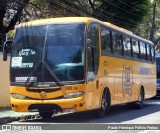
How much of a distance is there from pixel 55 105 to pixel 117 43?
4.77 m

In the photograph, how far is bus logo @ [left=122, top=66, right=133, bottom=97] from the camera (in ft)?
Answer: 55.6

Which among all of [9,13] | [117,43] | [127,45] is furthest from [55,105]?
[9,13]

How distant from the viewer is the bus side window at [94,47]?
516 inches

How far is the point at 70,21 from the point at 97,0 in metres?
17.3

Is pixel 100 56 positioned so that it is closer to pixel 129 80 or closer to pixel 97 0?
pixel 129 80

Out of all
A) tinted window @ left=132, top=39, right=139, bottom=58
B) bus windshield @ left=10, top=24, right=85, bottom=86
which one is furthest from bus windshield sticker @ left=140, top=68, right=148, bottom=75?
bus windshield @ left=10, top=24, right=85, bottom=86

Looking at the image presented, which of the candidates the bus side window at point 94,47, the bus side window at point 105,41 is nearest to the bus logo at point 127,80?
the bus side window at point 105,41

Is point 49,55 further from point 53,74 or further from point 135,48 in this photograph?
point 135,48

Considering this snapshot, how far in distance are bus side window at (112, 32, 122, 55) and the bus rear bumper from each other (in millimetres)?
3896

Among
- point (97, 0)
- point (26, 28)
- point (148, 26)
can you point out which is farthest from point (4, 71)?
point (148, 26)

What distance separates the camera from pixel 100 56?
45.7 ft

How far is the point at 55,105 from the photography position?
12.4 meters

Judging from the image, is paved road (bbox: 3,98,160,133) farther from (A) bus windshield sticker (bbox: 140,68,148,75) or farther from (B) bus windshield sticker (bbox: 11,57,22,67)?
(A) bus windshield sticker (bbox: 140,68,148,75)

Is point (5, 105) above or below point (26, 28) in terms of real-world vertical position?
below
